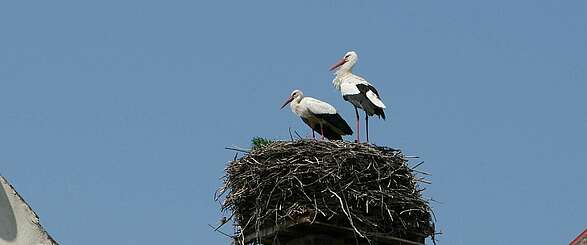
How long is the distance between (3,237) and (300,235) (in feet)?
20.5

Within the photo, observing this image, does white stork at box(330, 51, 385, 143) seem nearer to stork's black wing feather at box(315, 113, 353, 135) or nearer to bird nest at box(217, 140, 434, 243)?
stork's black wing feather at box(315, 113, 353, 135)

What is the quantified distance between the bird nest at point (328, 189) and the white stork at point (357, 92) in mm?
1403

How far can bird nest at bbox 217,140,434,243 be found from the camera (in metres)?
12.6

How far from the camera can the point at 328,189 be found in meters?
12.7

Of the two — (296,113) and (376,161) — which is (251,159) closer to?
(376,161)

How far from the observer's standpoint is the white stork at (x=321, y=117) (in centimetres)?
1517

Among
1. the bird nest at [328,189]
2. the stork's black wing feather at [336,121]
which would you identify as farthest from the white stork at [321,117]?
the bird nest at [328,189]

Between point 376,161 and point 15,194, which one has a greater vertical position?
point 376,161

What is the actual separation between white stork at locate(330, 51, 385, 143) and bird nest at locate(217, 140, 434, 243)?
4.60ft

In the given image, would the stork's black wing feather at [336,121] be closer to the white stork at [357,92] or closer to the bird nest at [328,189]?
the white stork at [357,92]

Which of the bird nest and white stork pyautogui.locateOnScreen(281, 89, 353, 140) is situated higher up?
white stork pyautogui.locateOnScreen(281, 89, 353, 140)

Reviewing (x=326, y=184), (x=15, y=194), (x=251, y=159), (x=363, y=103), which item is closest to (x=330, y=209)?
(x=326, y=184)

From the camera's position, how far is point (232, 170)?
13.5m

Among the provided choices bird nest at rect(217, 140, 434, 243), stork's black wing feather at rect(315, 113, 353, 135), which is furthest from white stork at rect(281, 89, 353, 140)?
bird nest at rect(217, 140, 434, 243)
